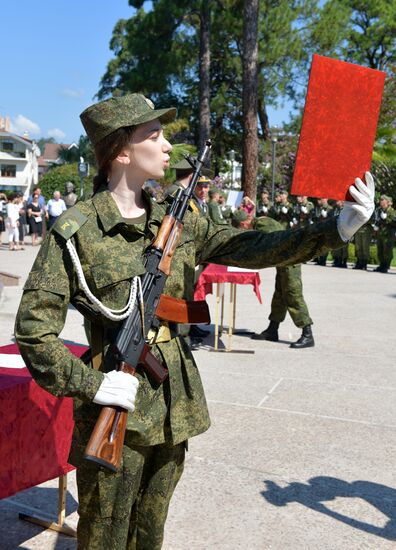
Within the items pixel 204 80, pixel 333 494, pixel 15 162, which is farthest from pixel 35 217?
pixel 15 162

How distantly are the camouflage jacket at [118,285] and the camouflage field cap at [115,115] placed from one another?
0.71 feet

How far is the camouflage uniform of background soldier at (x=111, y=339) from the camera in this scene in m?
2.13

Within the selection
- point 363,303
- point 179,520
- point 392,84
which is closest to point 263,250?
point 179,520

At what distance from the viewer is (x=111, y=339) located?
230 centimetres

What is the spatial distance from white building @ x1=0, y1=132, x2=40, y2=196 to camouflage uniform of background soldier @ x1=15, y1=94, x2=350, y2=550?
3651 inches

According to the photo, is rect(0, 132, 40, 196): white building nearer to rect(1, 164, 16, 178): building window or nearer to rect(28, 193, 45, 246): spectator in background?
rect(1, 164, 16, 178): building window

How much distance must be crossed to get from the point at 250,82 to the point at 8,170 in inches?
3104

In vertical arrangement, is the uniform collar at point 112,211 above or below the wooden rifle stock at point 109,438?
above

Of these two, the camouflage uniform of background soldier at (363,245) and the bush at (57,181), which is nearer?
the camouflage uniform of background soldier at (363,245)

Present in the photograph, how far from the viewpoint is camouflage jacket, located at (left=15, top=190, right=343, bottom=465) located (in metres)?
2.12

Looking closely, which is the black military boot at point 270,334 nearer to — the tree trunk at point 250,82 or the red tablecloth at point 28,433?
the red tablecloth at point 28,433

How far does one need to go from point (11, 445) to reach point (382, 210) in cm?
1650

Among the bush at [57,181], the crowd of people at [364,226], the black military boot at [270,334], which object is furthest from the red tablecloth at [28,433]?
the bush at [57,181]

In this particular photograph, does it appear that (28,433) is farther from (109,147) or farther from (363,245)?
(363,245)
